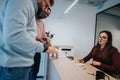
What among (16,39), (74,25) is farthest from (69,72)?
(74,25)

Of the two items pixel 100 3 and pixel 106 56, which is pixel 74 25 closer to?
pixel 100 3

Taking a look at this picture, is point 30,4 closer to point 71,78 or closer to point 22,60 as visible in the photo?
point 22,60

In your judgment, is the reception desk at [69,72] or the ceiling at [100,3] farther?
the ceiling at [100,3]

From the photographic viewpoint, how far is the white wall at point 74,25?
5.02m

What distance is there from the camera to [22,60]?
39.1 inches

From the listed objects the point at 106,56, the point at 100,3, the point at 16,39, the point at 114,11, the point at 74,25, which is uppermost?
the point at 100,3

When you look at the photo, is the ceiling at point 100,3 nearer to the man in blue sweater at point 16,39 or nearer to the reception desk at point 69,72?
the reception desk at point 69,72

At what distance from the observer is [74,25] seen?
204 inches

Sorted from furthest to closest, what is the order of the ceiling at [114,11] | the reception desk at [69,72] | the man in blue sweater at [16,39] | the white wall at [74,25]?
the white wall at [74,25], the ceiling at [114,11], the reception desk at [69,72], the man in blue sweater at [16,39]

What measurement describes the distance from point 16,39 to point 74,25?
435 cm

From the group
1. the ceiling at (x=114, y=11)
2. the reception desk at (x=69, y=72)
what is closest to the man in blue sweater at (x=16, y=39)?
the reception desk at (x=69, y=72)

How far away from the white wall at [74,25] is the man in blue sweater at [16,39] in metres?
3.94

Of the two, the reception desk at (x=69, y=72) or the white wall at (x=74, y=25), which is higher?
the white wall at (x=74, y=25)

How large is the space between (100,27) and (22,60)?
4676 millimetres
